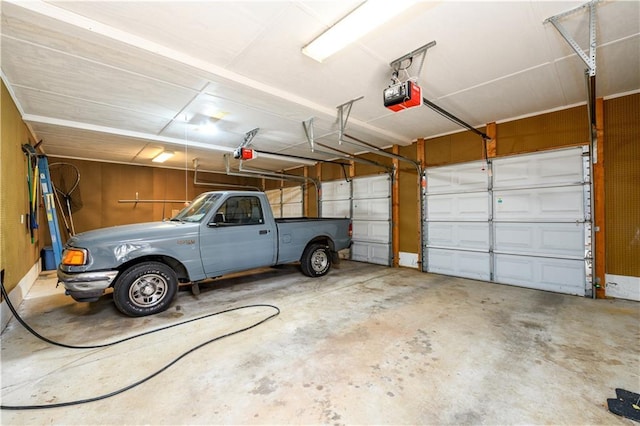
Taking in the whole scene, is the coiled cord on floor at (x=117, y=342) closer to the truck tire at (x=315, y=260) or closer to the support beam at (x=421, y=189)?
the truck tire at (x=315, y=260)

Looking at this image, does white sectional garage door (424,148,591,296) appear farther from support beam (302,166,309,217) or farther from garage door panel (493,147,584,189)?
support beam (302,166,309,217)

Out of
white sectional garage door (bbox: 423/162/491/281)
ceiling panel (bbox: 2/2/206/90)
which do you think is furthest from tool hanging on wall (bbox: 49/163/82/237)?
white sectional garage door (bbox: 423/162/491/281)

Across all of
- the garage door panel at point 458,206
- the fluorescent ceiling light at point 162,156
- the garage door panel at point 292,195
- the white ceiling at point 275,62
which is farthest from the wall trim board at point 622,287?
the fluorescent ceiling light at point 162,156

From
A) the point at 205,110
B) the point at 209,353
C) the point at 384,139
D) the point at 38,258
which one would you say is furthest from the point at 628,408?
the point at 38,258

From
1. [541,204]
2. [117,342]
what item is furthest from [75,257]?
[541,204]

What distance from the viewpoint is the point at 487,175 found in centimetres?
507

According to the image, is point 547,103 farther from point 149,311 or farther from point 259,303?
point 149,311

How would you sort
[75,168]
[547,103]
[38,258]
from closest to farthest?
[547,103], [38,258], [75,168]

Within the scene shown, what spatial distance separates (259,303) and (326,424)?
7.88ft

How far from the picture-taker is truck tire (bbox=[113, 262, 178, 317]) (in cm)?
324

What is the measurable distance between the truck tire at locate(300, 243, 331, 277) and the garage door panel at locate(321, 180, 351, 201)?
2.57 m

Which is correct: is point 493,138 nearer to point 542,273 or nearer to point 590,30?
point 542,273

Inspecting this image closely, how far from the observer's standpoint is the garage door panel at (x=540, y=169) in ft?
13.8

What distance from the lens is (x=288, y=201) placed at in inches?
386
